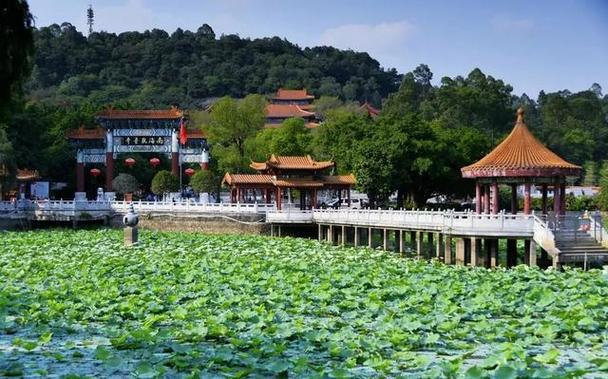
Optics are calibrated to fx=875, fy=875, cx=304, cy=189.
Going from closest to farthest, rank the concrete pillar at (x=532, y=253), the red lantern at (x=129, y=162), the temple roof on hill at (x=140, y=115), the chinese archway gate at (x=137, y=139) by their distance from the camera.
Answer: the concrete pillar at (x=532, y=253) → the temple roof on hill at (x=140, y=115) → the chinese archway gate at (x=137, y=139) → the red lantern at (x=129, y=162)

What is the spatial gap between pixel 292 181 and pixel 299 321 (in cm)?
2769

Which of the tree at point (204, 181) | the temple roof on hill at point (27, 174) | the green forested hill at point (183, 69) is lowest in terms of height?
the tree at point (204, 181)

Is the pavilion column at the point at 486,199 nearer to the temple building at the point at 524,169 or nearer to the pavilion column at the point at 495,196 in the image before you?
the temple building at the point at 524,169

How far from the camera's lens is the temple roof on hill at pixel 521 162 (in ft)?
87.1

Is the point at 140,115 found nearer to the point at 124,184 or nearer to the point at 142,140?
the point at 142,140

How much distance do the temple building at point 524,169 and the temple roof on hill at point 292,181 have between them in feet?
41.3

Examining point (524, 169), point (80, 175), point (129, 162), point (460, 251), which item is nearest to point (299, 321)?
point (460, 251)

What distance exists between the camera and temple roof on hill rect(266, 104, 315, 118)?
88812 mm

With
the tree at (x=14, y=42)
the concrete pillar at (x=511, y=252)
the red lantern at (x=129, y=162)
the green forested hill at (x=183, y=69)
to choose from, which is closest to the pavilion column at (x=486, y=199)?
the concrete pillar at (x=511, y=252)

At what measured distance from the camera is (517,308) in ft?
46.5

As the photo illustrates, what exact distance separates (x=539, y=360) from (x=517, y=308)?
4.06 meters

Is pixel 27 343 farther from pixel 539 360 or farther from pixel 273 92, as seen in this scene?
pixel 273 92

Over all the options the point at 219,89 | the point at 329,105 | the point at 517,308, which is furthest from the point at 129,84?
the point at 517,308

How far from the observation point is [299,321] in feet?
42.0
